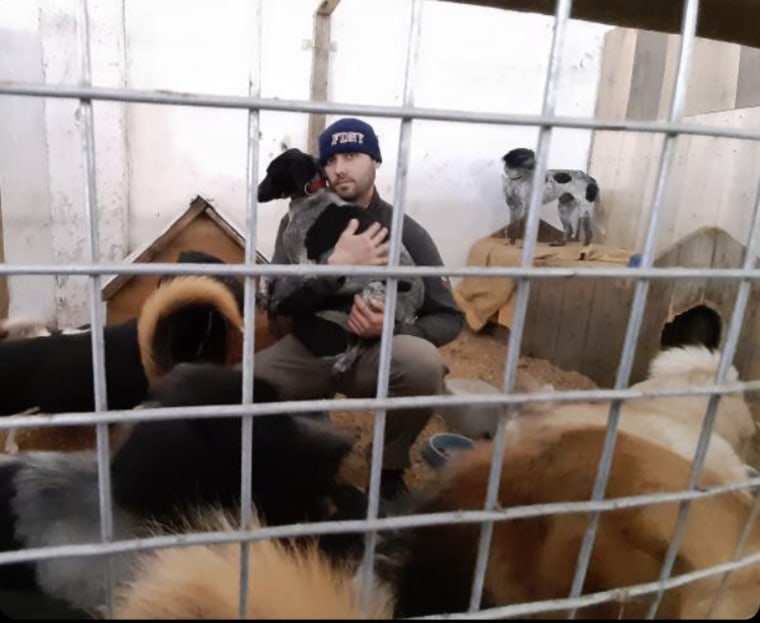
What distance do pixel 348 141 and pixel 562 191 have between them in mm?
2064

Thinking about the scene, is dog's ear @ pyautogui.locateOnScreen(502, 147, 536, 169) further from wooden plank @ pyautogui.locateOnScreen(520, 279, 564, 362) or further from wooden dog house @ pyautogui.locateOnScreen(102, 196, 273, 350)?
wooden dog house @ pyautogui.locateOnScreen(102, 196, 273, 350)

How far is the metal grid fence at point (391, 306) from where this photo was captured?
52cm

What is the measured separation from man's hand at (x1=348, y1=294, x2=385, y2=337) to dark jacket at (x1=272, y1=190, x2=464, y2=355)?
78 millimetres

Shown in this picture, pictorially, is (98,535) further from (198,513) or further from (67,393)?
(67,393)

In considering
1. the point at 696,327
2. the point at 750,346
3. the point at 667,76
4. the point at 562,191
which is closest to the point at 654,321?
the point at 696,327

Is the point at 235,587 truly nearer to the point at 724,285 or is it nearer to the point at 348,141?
the point at 348,141

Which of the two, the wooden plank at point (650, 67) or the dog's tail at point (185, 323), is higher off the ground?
the wooden plank at point (650, 67)

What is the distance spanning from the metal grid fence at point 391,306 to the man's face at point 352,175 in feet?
3.28

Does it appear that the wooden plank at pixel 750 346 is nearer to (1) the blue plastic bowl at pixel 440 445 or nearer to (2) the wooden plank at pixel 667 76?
(1) the blue plastic bowl at pixel 440 445

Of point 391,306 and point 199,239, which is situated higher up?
point 391,306

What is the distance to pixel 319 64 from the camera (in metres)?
3.21

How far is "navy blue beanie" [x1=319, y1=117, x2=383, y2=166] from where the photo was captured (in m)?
1.61

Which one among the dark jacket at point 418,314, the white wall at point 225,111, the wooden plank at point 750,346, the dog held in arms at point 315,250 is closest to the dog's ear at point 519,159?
→ the white wall at point 225,111

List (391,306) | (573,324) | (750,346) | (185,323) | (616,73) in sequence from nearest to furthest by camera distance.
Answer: (391,306) < (185,323) < (750,346) < (573,324) < (616,73)
